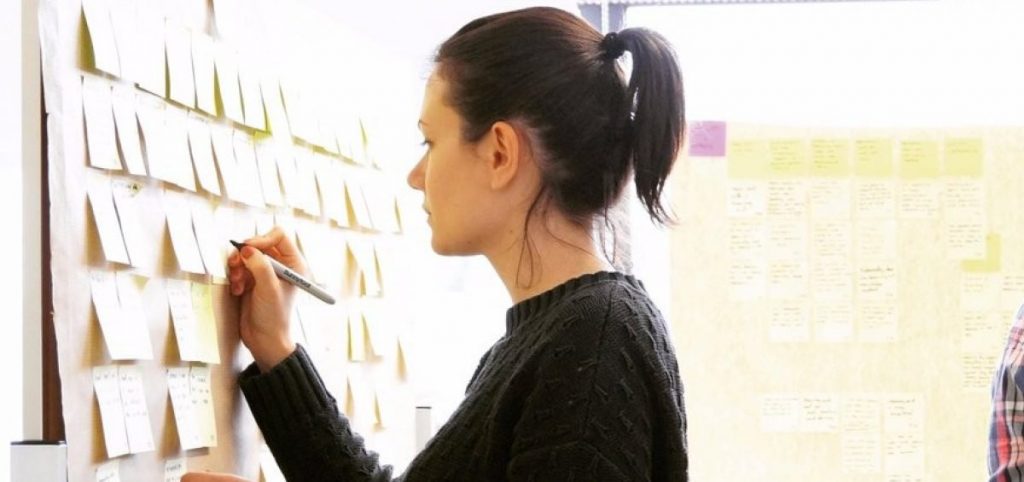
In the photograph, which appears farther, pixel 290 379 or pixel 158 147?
pixel 290 379

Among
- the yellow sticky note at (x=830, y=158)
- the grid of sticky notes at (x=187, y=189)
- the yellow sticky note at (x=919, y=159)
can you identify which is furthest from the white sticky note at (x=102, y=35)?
the yellow sticky note at (x=919, y=159)

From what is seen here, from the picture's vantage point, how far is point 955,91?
2941 millimetres

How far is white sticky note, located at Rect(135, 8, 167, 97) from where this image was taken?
1188 mm

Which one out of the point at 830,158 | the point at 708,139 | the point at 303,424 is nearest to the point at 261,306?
the point at 303,424

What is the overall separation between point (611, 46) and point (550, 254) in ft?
0.75

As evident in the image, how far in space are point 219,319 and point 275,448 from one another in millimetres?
177

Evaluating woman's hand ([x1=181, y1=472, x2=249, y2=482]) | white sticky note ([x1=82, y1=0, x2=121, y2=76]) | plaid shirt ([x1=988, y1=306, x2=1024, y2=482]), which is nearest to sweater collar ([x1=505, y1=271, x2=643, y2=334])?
woman's hand ([x1=181, y1=472, x2=249, y2=482])

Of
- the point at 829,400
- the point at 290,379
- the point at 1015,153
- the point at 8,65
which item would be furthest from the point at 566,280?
the point at 1015,153

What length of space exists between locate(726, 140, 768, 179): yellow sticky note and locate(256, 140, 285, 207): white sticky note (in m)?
1.50

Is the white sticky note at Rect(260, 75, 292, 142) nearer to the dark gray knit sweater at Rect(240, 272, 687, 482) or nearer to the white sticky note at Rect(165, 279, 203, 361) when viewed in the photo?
the white sticky note at Rect(165, 279, 203, 361)

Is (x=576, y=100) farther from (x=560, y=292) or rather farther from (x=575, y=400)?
(x=575, y=400)

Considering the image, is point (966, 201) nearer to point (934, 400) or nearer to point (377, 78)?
point (934, 400)

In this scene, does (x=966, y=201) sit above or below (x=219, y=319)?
above

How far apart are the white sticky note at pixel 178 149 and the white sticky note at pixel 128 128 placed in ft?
0.20
